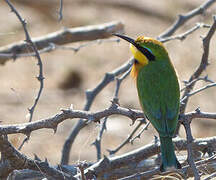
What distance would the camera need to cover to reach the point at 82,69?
7.48 m

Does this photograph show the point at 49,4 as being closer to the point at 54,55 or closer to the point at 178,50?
the point at 54,55

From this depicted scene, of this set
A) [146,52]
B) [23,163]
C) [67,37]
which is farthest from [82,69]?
[23,163]

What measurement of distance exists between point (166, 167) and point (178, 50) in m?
5.06

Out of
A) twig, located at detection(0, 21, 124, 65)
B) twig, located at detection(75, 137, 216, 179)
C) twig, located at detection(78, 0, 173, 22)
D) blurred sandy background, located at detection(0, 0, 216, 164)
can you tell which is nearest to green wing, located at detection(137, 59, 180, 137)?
twig, located at detection(75, 137, 216, 179)

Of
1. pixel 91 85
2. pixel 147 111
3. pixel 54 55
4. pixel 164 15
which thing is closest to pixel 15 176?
pixel 147 111

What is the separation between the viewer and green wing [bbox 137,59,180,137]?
3008mm

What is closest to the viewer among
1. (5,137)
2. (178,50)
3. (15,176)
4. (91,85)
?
(5,137)

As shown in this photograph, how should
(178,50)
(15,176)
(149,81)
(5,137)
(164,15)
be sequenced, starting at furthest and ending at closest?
1. (164,15)
2. (178,50)
3. (149,81)
4. (15,176)
5. (5,137)

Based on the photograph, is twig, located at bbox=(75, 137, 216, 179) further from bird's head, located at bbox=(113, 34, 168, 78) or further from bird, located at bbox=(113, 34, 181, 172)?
bird's head, located at bbox=(113, 34, 168, 78)

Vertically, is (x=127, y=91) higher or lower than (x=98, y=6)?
lower

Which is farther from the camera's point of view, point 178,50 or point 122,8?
point 122,8

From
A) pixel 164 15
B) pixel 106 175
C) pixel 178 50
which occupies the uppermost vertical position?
pixel 164 15

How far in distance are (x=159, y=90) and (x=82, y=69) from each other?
13.9ft

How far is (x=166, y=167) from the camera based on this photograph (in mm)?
2740
